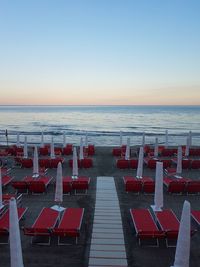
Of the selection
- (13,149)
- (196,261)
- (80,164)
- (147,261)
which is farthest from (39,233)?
(13,149)

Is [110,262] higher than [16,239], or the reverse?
[16,239]

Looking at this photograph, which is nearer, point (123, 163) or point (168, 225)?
point (168, 225)

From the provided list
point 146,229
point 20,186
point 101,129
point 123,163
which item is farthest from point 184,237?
point 101,129

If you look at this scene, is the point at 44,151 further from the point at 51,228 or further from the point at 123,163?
the point at 51,228

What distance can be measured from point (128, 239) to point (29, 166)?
34.4ft

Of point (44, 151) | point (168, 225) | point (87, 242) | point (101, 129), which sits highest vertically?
point (168, 225)

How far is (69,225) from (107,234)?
3.78ft

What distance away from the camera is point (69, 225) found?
927cm

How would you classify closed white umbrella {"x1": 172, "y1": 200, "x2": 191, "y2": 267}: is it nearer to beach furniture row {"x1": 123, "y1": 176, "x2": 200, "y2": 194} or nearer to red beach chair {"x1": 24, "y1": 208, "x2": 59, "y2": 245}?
red beach chair {"x1": 24, "y1": 208, "x2": 59, "y2": 245}

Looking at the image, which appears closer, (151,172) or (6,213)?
(6,213)

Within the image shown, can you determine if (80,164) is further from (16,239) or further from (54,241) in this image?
(16,239)

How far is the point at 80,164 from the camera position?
1856 centimetres

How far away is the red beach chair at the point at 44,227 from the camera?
880 centimetres

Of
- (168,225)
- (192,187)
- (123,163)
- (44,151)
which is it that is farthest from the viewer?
(44,151)
